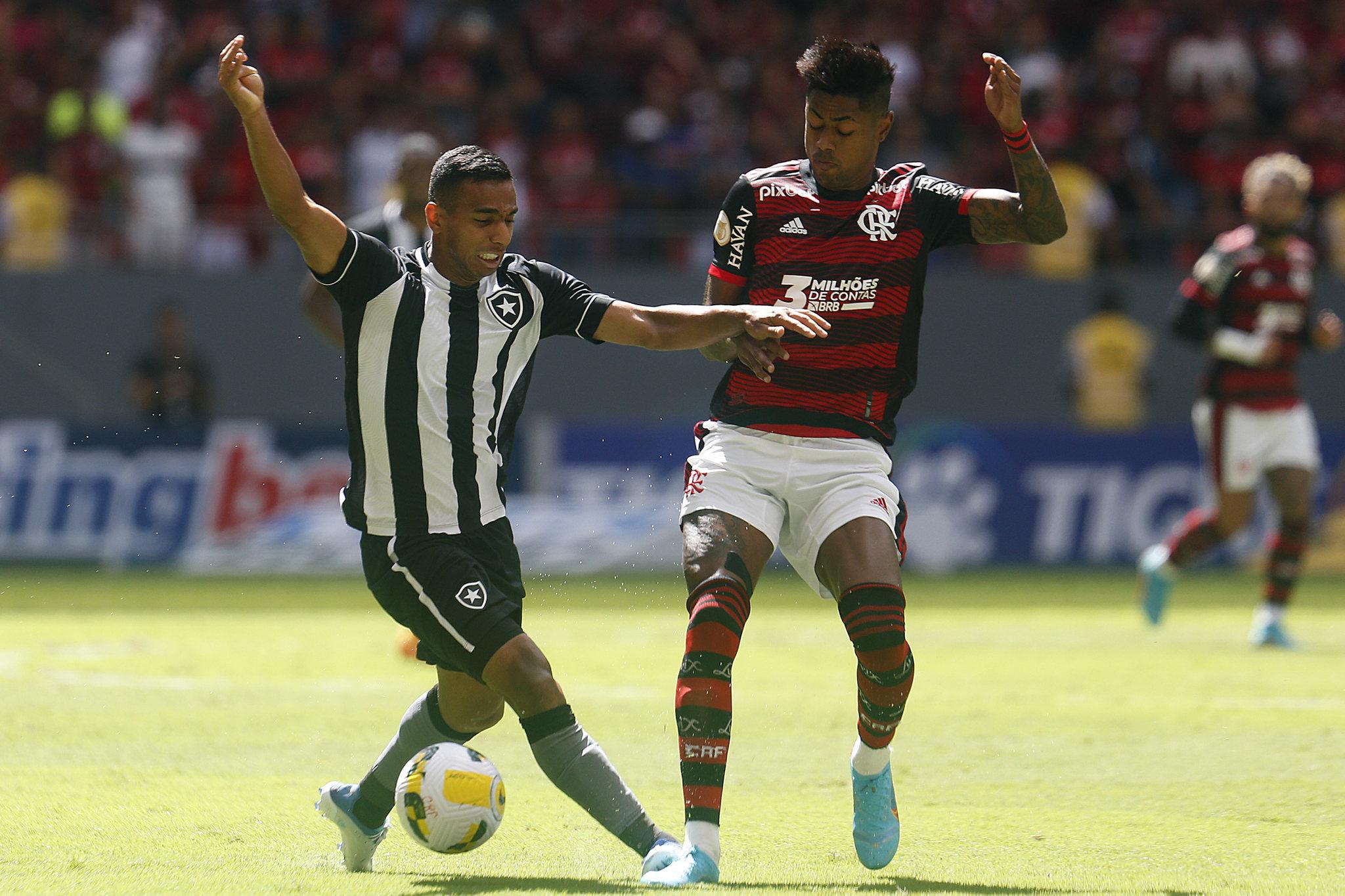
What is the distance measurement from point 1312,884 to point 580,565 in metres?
10.8

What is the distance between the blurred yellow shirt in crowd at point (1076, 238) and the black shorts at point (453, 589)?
13904 millimetres

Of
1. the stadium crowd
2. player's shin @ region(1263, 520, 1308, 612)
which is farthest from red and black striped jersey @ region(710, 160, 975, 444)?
the stadium crowd

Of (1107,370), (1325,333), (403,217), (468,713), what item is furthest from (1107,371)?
(468,713)

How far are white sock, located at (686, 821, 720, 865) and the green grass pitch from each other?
147 millimetres

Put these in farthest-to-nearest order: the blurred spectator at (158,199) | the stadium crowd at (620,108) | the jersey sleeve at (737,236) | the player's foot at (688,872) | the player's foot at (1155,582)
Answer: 1. the stadium crowd at (620,108)
2. the blurred spectator at (158,199)
3. the player's foot at (1155,582)
4. the jersey sleeve at (737,236)
5. the player's foot at (688,872)

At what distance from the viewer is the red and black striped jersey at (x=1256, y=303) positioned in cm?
1064

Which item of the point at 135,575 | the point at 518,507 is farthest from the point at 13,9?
the point at 518,507

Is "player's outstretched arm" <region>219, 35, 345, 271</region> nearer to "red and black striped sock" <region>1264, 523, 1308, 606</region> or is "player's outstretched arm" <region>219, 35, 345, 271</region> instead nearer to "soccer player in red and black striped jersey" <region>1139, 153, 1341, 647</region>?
"soccer player in red and black striped jersey" <region>1139, 153, 1341, 647</region>

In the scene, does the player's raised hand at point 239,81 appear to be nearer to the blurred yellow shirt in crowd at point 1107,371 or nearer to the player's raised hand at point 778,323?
the player's raised hand at point 778,323

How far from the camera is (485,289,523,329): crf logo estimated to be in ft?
16.8

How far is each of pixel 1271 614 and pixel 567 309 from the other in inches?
266

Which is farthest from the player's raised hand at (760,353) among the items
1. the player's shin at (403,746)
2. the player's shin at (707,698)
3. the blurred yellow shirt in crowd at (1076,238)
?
the blurred yellow shirt in crowd at (1076,238)

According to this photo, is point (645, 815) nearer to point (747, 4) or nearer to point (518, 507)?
point (518, 507)

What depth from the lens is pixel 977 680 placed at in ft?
30.4
